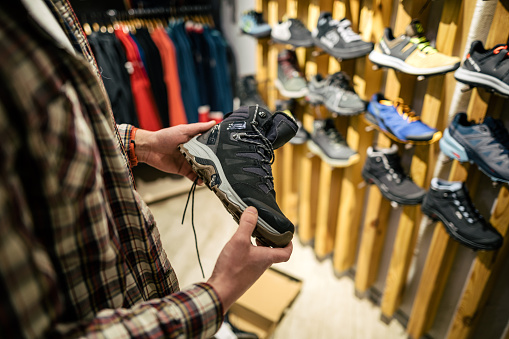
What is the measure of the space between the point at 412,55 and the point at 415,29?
0.12 meters

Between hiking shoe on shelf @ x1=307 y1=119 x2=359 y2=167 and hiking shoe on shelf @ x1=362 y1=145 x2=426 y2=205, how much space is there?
0.13 m

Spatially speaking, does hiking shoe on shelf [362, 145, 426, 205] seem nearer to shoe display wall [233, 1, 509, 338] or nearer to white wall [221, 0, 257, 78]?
shoe display wall [233, 1, 509, 338]

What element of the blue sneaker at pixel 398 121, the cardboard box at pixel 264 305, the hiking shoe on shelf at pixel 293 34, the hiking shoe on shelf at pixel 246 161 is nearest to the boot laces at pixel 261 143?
the hiking shoe on shelf at pixel 246 161

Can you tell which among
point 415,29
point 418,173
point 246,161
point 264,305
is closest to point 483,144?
point 418,173

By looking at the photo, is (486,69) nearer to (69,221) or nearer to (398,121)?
(398,121)

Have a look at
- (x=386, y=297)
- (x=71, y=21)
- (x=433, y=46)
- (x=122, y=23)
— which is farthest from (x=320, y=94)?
(x=122, y=23)

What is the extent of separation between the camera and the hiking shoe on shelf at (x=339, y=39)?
149 cm

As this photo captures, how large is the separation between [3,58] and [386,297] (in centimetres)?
202

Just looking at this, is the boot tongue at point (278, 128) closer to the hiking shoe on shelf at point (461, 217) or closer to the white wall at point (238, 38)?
the hiking shoe on shelf at point (461, 217)

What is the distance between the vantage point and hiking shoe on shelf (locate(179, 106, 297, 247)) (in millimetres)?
815

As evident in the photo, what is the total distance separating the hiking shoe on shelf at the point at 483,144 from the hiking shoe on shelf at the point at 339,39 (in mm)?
525

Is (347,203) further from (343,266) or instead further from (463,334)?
(463,334)

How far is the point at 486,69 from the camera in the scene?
107cm

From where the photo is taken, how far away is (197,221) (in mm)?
2617
